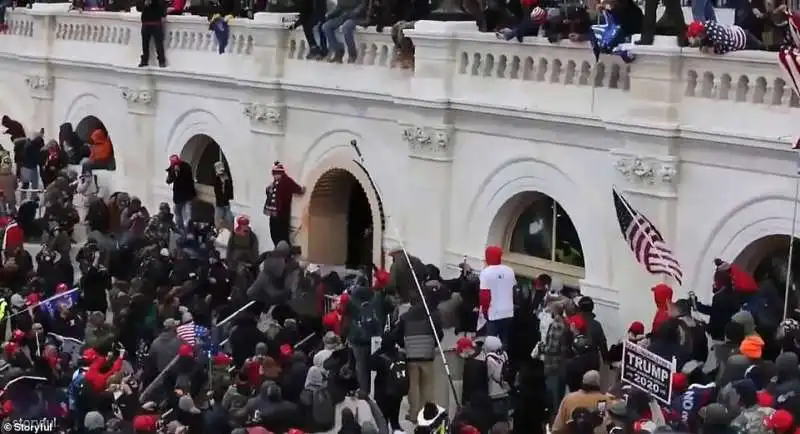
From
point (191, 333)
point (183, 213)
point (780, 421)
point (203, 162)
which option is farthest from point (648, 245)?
point (203, 162)

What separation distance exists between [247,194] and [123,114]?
449cm

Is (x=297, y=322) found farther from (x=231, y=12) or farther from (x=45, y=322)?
(x=231, y=12)

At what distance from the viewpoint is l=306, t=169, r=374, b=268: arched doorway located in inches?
1032

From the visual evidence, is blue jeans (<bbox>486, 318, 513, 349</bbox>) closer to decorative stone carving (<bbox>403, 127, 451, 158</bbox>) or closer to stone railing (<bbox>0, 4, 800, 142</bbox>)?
stone railing (<bbox>0, 4, 800, 142</bbox>)

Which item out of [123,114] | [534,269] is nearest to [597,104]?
[534,269]

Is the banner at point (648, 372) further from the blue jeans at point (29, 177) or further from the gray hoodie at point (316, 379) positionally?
the blue jeans at point (29, 177)

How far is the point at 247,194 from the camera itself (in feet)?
90.9

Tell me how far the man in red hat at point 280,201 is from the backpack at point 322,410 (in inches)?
307

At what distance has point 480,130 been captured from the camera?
22.7 metres

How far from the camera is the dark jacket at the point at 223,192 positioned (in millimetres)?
27953

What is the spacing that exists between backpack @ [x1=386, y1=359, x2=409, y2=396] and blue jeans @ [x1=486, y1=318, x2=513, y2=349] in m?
1.29

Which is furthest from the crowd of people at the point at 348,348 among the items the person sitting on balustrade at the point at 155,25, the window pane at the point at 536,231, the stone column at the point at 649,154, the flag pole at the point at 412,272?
the person sitting on balustrade at the point at 155,25

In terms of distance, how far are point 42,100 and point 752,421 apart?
2145cm

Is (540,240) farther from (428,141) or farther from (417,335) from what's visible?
(417,335)
